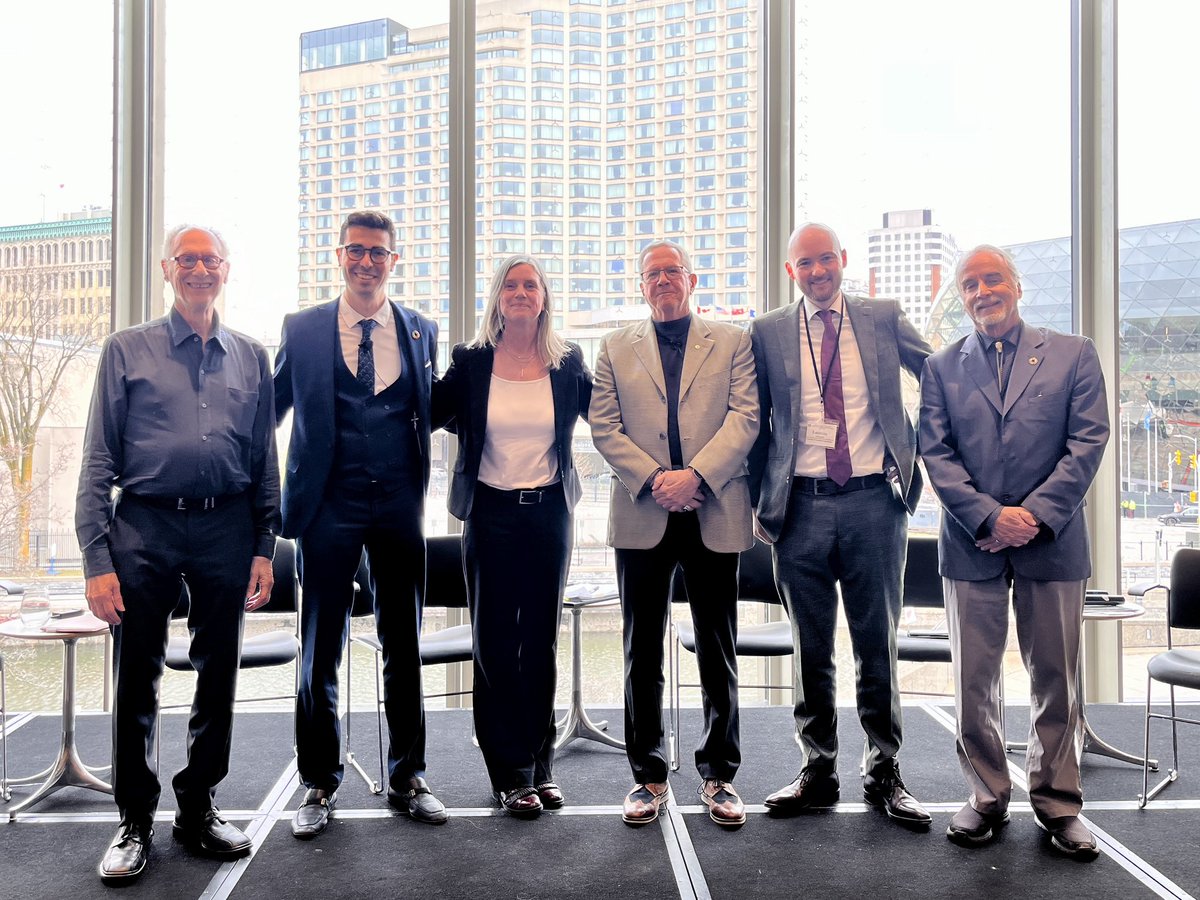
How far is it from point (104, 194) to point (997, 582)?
433 cm

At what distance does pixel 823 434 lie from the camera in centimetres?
294

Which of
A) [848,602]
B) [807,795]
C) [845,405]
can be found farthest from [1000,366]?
[807,795]

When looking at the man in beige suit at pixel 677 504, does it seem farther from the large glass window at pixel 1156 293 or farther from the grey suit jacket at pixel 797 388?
the large glass window at pixel 1156 293

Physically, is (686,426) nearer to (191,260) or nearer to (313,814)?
(191,260)

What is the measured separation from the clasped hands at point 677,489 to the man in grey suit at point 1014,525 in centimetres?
75

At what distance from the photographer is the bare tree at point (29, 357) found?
170 inches

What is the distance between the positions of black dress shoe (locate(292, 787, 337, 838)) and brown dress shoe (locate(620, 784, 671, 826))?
963mm

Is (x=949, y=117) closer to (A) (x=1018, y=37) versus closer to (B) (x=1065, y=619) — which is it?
(A) (x=1018, y=37)

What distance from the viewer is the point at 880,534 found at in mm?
2896

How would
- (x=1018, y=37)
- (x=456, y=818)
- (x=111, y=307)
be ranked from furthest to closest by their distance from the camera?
(x=1018, y=37), (x=111, y=307), (x=456, y=818)

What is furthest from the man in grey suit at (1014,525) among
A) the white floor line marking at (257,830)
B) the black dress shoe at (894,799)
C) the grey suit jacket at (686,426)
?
the white floor line marking at (257,830)

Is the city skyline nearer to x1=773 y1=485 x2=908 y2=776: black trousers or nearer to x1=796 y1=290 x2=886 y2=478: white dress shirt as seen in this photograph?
x1=796 y1=290 x2=886 y2=478: white dress shirt

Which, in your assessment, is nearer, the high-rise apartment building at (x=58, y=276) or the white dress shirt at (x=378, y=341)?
the white dress shirt at (x=378, y=341)

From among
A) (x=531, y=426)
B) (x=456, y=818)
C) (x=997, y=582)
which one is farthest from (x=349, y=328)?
(x=997, y=582)
